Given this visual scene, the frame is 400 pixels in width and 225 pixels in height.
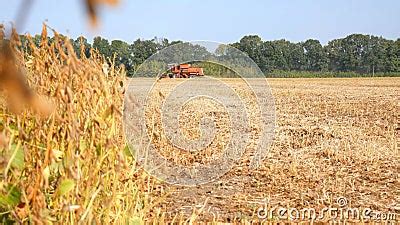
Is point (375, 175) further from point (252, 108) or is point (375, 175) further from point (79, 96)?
point (252, 108)

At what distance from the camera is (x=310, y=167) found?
18.8ft

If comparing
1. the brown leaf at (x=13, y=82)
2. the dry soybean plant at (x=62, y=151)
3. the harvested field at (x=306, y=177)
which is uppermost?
the brown leaf at (x=13, y=82)

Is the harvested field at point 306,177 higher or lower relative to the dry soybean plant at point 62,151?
lower

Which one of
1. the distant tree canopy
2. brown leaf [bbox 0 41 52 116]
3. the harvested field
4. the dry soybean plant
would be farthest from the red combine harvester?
the distant tree canopy

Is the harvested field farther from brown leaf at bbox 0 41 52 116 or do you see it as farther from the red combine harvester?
brown leaf at bbox 0 41 52 116

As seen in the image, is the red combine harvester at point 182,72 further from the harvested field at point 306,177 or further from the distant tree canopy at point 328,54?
the distant tree canopy at point 328,54

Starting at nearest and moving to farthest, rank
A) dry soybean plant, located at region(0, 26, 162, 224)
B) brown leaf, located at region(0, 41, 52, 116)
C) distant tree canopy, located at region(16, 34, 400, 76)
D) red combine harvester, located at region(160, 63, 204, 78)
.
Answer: brown leaf, located at region(0, 41, 52, 116) → dry soybean plant, located at region(0, 26, 162, 224) → red combine harvester, located at region(160, 63, 204, 78) → distant tree canopy, located at region(16, 34, 400, 76)

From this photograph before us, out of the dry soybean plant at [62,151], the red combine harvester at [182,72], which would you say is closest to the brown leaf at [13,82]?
the dry soybean plant at [62,151]

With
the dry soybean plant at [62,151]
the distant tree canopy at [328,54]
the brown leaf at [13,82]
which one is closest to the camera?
the brown leaf at [13,82]

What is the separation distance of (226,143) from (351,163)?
184 centimetres

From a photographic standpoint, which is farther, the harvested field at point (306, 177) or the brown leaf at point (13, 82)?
the harvested field at point (306, 177)

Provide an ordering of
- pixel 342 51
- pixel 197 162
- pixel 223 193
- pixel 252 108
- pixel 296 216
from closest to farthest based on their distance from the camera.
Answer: pixel 296 216 → pixel 223 193 → pixel 197 162 → pixel 252 108 → pixel 342 51

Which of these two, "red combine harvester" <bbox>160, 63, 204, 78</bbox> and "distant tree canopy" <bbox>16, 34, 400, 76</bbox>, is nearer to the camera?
"red combine harvester" <bbox>160, 63, 204, 78</bbox>

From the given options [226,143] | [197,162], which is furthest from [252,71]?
[197,162]
